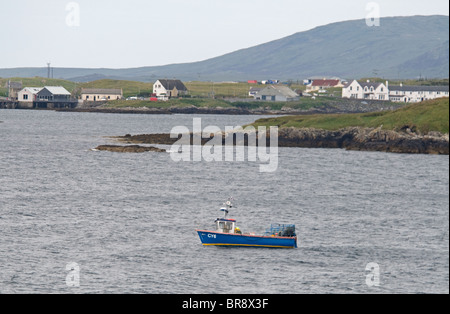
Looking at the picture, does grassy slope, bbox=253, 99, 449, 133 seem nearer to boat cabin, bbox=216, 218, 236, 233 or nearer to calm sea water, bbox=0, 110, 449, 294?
calm sea water, bbox=0, 110, 449, 294

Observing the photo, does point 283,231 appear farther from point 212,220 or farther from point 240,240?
point 212,220

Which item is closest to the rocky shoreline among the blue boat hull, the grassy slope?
the grassy slope

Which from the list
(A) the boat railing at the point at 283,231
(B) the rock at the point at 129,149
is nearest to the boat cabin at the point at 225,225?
(A) the boat railing at the point at 283,231

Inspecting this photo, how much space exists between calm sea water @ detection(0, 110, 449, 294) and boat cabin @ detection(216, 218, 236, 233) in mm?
1945

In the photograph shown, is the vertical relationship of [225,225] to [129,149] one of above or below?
below

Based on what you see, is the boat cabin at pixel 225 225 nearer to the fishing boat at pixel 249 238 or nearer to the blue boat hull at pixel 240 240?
the fishing boat at pixel 249 238

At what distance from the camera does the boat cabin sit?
A: 170ft

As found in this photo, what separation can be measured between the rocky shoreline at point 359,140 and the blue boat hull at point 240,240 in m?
60.1

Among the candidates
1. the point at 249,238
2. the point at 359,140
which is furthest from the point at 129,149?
the point at 249,238

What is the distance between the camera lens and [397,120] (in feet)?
366

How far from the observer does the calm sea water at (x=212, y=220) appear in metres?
43.1

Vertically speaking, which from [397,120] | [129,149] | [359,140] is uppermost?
[397,120]

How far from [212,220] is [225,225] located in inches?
279
